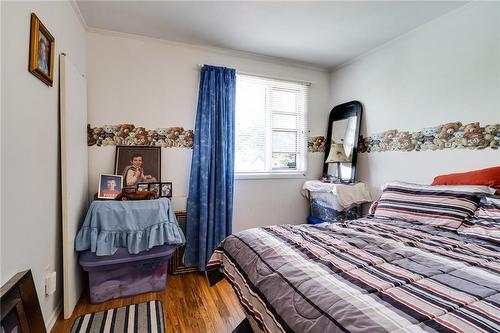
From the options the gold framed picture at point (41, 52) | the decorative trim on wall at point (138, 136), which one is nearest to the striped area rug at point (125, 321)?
the decorative trim on wall at point (138, 136)

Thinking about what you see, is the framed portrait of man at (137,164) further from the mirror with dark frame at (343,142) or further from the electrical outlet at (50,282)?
the mirror with dark frame at (343,142)

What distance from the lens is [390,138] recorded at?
2.61m

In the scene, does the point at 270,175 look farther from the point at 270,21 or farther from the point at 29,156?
the point at 29,156

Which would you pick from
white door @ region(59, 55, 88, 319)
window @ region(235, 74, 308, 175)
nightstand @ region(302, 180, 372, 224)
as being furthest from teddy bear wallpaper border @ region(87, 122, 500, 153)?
window @ region(235, 74, 308, 175)

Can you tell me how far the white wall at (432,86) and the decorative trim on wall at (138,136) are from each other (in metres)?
2.10

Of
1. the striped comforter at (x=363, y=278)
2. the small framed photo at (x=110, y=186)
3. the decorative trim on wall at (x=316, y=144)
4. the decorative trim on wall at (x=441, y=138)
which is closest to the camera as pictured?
the striped comforter at (x=363, y=278)

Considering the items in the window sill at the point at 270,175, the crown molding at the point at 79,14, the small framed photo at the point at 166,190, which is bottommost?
the small framed photo at the point at 166,190

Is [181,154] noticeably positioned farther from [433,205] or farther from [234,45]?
[433,205]

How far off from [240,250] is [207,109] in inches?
68.3

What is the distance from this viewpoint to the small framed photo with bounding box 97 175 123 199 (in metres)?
2.30

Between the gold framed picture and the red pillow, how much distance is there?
2902 millimetres

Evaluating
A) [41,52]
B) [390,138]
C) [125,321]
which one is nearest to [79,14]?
[41,52]

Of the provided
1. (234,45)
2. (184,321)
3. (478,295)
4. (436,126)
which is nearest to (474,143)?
(436,126)

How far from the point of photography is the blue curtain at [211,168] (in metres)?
2.62
